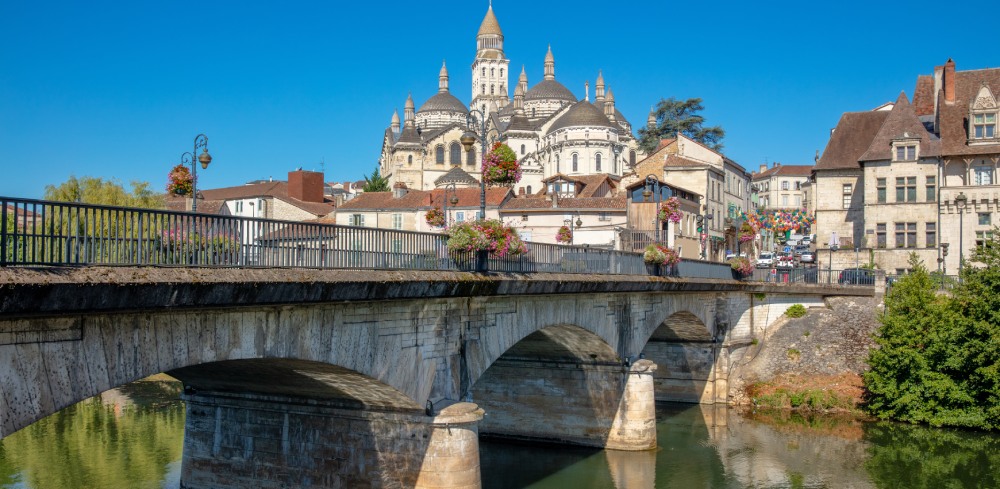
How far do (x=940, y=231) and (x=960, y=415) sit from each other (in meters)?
27.1

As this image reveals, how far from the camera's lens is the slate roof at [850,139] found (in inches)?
2650

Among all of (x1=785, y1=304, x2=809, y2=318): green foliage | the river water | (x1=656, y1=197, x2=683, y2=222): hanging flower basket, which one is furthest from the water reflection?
(x1=785, y1=304, x2=809, y2=318): green foliage

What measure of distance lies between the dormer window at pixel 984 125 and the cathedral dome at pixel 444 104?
8923cm

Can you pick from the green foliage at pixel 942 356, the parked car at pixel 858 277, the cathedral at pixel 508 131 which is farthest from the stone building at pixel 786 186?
the green foliage at pixel 942 356

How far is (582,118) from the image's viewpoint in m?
108

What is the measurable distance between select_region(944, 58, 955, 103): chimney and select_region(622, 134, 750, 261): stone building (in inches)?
780

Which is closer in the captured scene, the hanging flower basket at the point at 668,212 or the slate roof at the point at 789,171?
the hanging flower basket at the point at 668,212

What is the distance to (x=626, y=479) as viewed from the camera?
28141mm

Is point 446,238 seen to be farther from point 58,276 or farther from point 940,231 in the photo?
point 940,231

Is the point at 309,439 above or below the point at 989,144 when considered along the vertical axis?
below

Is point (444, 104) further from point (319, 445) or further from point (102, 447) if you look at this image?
point (319, 445)

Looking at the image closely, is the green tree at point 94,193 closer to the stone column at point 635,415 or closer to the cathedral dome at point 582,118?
the stone column at point 635,415

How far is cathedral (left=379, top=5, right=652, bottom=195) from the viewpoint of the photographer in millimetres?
106938

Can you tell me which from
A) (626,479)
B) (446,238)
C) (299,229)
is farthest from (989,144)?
(299,229)
